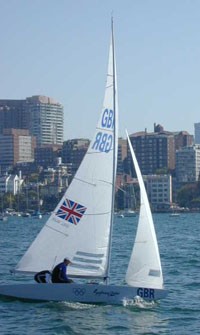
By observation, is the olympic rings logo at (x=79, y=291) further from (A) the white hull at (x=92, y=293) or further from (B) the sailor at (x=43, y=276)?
(B) the sailor at (x=43, y=276)

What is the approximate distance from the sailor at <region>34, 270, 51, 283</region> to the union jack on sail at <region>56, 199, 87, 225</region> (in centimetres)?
162

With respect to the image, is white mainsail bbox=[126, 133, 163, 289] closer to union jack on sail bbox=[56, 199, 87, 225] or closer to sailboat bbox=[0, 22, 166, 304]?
sailboat bbox=[0, 22, 166, 304]

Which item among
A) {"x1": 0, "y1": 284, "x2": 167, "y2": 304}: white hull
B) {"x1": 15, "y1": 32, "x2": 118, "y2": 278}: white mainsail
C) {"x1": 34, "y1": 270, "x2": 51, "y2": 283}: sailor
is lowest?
{"x1": 0, "y1": 284, "x2": 167, "y2": 304}: white hull

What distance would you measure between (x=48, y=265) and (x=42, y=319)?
94.9 inches

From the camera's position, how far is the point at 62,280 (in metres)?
25.1

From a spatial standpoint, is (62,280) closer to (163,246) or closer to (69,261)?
(69,261)

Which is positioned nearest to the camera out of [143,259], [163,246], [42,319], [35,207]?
[42,319]

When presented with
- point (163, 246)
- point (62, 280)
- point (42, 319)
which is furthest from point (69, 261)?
point (163, 246)

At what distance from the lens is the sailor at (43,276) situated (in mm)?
25453

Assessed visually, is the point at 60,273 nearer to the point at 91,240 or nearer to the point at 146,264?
the point at 91,240

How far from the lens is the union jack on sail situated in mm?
25938

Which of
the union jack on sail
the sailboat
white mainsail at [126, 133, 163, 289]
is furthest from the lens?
the union jack on sail

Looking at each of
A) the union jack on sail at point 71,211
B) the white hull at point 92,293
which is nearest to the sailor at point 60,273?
the white hull at point 92,293

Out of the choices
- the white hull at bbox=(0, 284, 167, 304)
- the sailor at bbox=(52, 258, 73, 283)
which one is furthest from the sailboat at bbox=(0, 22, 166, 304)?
the sailor at bbox=(52, 258, 73, 283)
